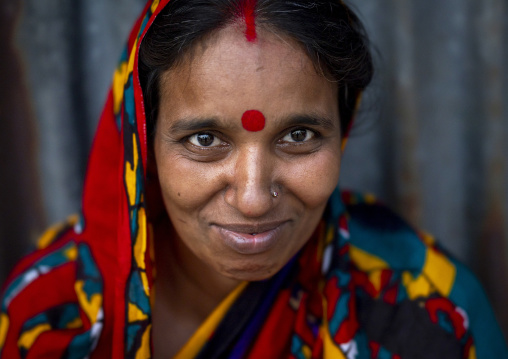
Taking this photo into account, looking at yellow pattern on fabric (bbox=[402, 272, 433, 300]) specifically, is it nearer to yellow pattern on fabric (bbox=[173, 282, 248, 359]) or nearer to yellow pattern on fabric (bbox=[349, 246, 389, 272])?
yellow pattern on fabric (bbox=[349, 246, 389, 272])

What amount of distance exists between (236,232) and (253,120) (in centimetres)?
32

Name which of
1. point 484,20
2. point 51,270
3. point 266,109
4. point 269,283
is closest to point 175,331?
point 269,283

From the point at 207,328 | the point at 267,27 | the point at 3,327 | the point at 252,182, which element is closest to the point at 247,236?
the point at 252,182

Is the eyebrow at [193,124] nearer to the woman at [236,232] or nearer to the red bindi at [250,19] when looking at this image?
the woman at [236,232]

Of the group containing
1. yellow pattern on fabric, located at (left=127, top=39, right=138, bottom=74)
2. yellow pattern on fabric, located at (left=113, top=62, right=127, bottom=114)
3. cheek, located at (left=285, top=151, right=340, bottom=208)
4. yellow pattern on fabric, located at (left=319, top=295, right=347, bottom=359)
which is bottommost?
yellow pattern on fabric, located at (left=319, top=295, right=347, bottom=359)

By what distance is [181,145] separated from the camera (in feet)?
4.23

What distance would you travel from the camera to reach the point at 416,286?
157 centimetres

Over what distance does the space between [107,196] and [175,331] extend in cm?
52

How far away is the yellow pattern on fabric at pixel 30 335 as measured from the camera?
1453mm

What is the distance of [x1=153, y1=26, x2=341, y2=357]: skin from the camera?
1.19 m

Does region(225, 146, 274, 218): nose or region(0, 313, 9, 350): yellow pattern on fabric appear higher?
region(225, 146, 274, 218): nose

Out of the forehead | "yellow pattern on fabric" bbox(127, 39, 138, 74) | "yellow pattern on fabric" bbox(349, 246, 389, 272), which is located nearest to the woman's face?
the forehead

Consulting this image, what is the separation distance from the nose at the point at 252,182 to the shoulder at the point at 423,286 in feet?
1.97

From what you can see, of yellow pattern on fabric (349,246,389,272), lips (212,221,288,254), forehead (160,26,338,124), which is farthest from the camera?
yellow pattern on fabric (349,246,389,272)
